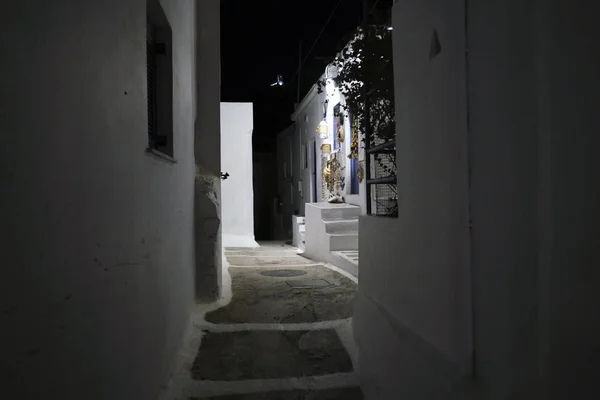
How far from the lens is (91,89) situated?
1.31m

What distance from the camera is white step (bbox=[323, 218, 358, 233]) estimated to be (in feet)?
24.5

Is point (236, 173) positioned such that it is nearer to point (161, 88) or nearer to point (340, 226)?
point (340, 226)

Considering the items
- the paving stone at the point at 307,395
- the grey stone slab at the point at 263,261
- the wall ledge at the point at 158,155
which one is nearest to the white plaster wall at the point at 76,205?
the wall ledge at the point at 158,155

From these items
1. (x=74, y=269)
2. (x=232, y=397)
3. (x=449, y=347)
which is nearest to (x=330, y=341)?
(x=232, y=397)

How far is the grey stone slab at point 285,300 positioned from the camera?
4.18 metres

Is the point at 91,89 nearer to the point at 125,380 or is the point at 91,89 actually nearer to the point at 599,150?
the point at 125,380

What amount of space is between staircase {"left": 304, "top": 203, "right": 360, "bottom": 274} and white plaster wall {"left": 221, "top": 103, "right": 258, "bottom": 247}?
96.1 inches

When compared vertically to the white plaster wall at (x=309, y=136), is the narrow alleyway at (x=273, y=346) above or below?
below

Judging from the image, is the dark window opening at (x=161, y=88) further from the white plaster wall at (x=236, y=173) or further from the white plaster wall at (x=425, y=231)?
the white plaster wall at (x=236, y=173)

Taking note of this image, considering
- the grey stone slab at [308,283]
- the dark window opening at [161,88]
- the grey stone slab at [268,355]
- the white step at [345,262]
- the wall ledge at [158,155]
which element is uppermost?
the dark window opening at [161,88]

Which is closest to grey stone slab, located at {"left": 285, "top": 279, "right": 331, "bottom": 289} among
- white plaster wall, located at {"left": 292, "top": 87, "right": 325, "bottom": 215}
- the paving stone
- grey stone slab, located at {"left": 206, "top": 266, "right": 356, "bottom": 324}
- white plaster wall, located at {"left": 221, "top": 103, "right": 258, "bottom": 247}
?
grey stone slab, located at {"left": 206, "top": 266, "right": 356, "bottom": 324}

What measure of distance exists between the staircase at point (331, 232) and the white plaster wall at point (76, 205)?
5.15 metres

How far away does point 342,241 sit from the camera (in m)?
7.23

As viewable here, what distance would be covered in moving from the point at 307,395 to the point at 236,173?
824cm
